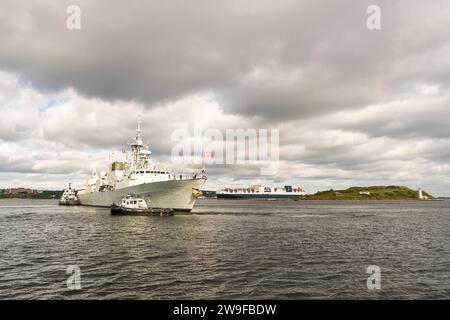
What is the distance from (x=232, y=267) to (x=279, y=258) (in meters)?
5.35

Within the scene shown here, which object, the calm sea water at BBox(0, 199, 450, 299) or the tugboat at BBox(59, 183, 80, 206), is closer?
the calm sea water at BBox(0, 199, 450, 299)

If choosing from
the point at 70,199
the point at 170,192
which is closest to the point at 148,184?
the point at 170,192

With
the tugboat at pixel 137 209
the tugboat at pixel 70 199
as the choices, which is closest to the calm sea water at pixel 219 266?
the tugboat at pixel 137 209

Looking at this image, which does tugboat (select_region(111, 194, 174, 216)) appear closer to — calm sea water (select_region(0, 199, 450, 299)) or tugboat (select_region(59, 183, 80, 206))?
calm sea water (select_region(0, 199, 450, 299))

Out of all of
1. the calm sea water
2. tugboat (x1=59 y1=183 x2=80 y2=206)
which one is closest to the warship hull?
the calm sea water

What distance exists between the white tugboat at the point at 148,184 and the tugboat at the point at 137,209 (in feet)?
11.6

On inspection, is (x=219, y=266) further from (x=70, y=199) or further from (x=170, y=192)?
(x=70, y=199)

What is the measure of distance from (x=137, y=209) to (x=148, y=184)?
6.82 meters

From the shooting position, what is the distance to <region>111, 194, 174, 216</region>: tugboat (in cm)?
6569

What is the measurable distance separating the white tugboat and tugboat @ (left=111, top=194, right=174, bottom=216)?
11.6 feet

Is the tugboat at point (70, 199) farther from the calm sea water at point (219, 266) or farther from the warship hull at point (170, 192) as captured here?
the calm sea water at point (219, 266)

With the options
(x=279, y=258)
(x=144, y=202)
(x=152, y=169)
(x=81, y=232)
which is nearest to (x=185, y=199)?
(x=144, y=202)

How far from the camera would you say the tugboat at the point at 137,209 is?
65688mm
